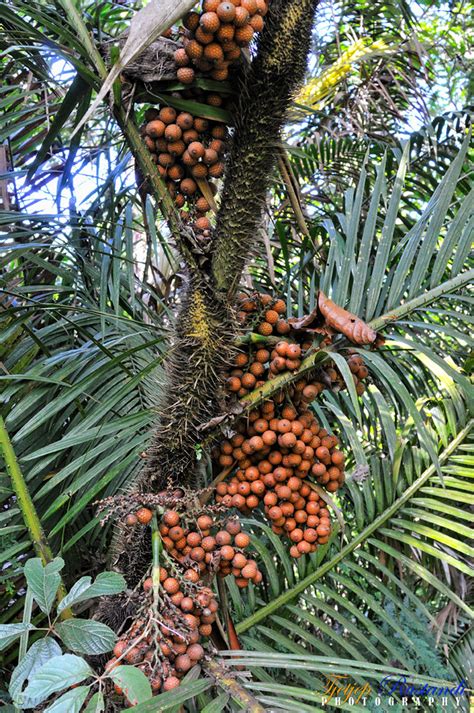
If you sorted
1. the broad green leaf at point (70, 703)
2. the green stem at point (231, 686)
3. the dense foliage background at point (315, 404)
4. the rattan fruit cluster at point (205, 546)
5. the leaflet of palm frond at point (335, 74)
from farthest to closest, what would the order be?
the leaflet of palm frond at point (335, 74) < the dense foliage background at point (315, 404) < the rattan fruit cluster at point (205, 546) < the green stem at point (231, 686) < the broad green leaf at point (70, 703)

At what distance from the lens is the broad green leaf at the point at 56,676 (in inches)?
21.8

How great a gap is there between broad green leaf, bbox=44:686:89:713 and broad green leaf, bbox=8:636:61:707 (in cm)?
5

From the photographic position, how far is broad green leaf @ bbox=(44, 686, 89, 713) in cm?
55

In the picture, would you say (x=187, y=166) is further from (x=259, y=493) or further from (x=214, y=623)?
(x=214, y=623)

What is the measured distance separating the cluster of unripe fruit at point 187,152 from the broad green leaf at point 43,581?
0.42 m

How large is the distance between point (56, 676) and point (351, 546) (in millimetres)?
663

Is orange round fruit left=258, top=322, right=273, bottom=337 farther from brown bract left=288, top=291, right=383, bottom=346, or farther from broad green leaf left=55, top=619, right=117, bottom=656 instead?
broad green leaf left=55, top=619, right=117, bottom=656

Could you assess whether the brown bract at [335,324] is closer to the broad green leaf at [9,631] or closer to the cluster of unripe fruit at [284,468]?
the cluster of unripe fruit at [284,468]

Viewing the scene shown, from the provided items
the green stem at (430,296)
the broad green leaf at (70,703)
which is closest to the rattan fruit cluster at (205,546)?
the broad green leaf at (70,703)

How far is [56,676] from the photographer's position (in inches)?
22.4

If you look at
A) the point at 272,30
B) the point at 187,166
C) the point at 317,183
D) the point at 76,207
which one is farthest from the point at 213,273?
the point at 317,183

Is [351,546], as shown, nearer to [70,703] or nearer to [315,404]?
[315,404]

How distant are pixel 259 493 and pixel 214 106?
0.50m

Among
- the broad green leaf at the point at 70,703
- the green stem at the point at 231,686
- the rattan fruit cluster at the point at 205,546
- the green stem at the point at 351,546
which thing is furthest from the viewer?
the green stem at the point at 351,546
